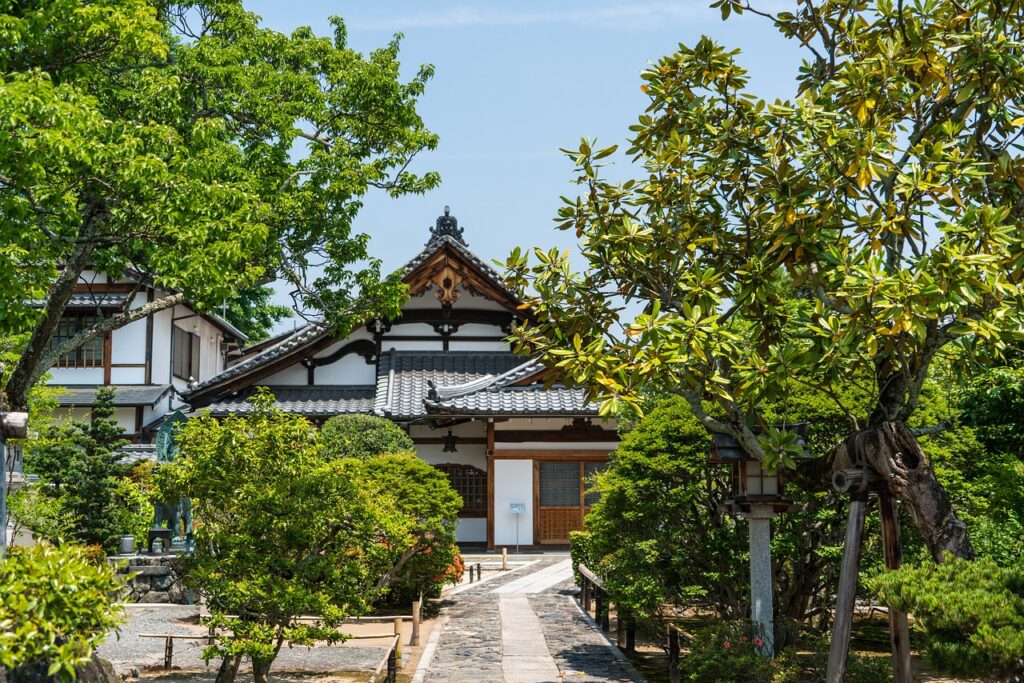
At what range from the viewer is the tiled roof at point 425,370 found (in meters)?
27.2

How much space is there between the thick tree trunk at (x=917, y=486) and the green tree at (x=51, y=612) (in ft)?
19.3

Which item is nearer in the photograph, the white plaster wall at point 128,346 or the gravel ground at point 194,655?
the gravel ground at point 194,655

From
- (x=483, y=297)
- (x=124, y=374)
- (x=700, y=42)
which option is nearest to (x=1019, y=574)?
(x=700, y=42)

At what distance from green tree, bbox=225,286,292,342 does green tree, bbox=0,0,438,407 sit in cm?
2668

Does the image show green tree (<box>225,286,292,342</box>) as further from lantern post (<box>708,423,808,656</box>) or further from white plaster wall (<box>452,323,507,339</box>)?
lantern post (<box>708,423,808,656</box>)

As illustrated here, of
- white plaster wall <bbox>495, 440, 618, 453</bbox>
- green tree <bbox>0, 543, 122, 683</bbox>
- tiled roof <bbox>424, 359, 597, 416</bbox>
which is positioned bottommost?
green tree <bbox>0, 543, 122, 683</bbox>

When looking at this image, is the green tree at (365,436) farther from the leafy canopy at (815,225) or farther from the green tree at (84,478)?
the leafy canopy at (815,225)

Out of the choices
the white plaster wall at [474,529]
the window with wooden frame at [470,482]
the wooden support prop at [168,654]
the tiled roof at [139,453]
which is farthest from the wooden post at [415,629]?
the tiled roof at [139,453]

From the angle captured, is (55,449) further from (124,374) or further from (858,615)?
(858,615)

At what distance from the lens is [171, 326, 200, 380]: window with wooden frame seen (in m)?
34.4

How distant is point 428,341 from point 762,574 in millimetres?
20541

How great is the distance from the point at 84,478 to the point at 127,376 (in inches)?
483

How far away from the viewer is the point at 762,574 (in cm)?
995

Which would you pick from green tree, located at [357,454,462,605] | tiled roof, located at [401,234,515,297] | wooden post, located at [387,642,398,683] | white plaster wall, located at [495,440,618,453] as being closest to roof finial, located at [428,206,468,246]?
tiled roof, located at [401,234,515,297]
